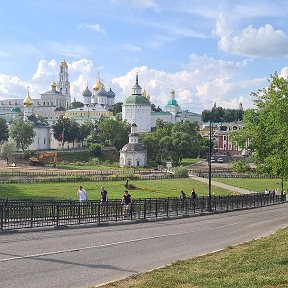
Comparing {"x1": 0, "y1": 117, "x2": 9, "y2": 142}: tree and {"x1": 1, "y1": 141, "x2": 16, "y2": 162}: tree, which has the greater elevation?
{"x1": 0, "y1": 117, "x2": 9, "y2": 142}: tree

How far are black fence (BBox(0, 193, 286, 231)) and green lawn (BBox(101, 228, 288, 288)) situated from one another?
29.5ft

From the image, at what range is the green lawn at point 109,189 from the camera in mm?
53881

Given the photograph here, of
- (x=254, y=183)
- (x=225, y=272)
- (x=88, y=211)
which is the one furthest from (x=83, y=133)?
(x=225, y=272)

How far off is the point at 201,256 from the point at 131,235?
596cm

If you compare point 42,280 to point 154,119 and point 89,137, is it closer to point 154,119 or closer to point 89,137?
point 89,137

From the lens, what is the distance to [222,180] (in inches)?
3226

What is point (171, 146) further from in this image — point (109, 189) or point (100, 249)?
point (100, 249)

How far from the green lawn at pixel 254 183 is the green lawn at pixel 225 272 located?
181 ft

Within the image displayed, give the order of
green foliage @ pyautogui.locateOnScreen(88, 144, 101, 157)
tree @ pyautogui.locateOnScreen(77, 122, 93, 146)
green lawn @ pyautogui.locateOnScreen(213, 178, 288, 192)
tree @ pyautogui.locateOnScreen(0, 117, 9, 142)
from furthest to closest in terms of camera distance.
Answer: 1. tree @ pyautogui.locateOnScreen(77, 122, 93, 146)
2. tree @ pyautogui.locateOnScreen(0, 117, 9, 142)
3. green foliage @ pyautogui.locateOnScreen(88, 144, 101, 157)
4. green lawn @ pyautogui.locateOnScreen(213, 178, 288, 192)

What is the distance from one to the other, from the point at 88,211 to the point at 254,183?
56.2 meters

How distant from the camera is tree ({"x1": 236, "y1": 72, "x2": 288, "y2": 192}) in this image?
3531 cm

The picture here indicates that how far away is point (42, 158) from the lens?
110375 millimetres

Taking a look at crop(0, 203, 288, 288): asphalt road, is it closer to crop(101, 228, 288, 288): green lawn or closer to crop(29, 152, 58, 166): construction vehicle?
crop(101, 228, 288, 288): green lawn

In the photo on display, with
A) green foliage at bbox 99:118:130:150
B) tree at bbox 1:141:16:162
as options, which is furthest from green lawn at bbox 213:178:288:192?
green foliage at bbox 99:118:130:150
